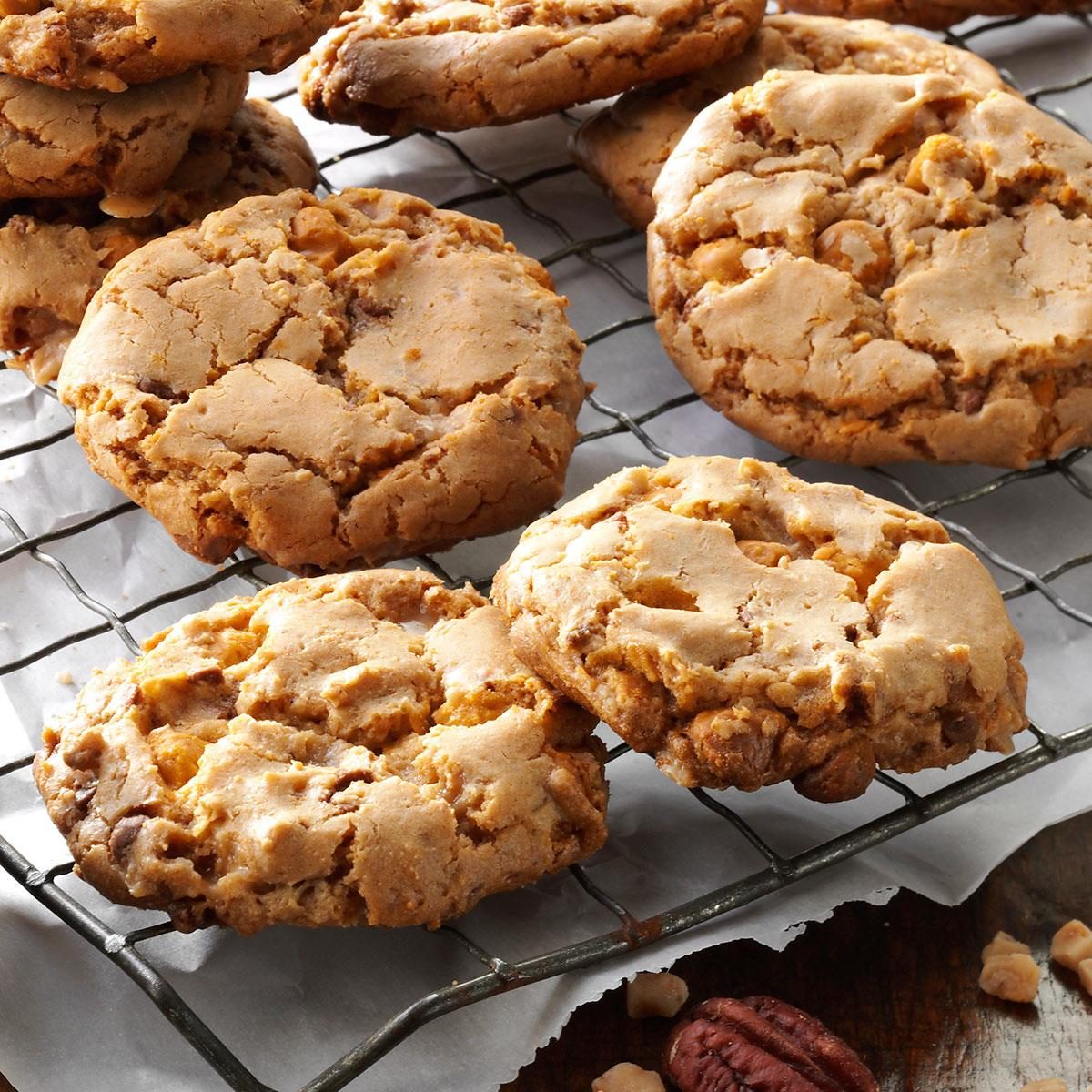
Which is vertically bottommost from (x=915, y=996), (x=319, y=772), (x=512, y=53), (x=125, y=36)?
(x=915, y=996)

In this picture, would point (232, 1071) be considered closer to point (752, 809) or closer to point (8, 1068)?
point (8, 1068)

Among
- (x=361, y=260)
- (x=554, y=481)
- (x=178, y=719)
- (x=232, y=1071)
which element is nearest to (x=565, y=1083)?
(x=232, y=1071)

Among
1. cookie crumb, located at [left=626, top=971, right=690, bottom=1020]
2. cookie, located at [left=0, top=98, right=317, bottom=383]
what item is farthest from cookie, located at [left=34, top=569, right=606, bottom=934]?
cookie, located at [left=0, top=98, right=317, bottom=383]

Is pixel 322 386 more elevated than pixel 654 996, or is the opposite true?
pixel 322 386

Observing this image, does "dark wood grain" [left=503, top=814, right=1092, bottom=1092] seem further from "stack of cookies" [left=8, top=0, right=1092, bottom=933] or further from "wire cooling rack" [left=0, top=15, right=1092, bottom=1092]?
"stack of cookies" [left=8, top=0, right=1092, bottom=933]

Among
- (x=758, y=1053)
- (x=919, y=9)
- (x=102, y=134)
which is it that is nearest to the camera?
(x=758, y=1053)

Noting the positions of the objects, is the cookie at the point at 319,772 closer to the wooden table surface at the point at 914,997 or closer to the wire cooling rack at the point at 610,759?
the wire cooling rack at the point at 610,759

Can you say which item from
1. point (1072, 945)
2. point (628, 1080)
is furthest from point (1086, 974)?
point (628, 1080)

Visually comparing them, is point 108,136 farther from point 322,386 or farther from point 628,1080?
point 628,1080
